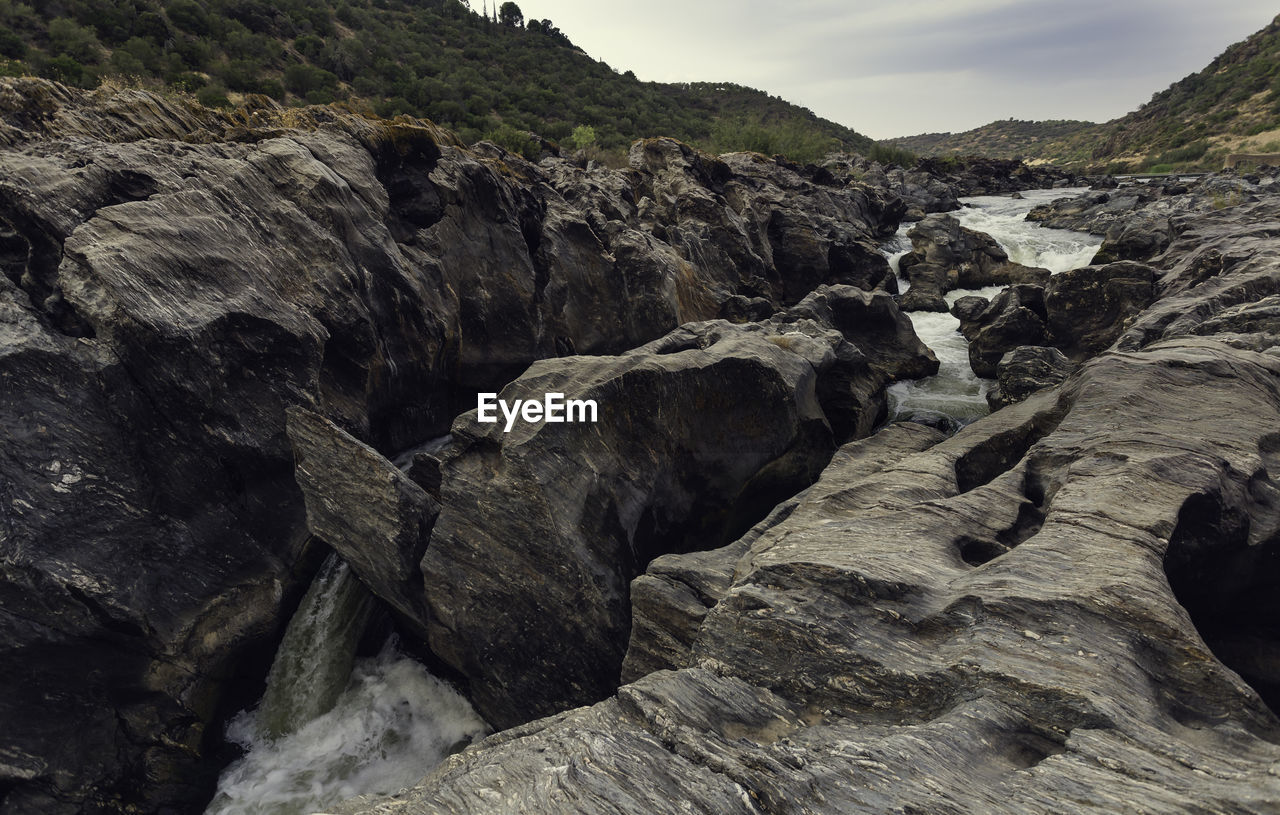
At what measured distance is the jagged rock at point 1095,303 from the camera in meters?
22.0

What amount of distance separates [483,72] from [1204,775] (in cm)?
10410

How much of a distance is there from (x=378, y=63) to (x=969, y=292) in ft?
236

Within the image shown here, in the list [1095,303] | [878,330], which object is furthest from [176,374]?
[1095,303]

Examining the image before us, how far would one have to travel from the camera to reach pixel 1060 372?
729 inches

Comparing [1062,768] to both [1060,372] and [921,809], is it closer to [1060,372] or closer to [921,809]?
[921,809]

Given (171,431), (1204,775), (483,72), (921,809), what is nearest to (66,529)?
(171,431)

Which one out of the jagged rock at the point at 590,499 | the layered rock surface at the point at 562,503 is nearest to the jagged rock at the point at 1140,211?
the jagged rock at the point at 590,499

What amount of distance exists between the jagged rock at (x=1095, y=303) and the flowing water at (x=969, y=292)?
358 centimetres

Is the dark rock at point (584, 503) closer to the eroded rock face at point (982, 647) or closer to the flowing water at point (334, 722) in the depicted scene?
the flowing water at point (334, 722)

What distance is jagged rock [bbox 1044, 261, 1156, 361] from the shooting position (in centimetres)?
2195

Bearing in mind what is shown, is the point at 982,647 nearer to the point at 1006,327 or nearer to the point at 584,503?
the point at 584,503

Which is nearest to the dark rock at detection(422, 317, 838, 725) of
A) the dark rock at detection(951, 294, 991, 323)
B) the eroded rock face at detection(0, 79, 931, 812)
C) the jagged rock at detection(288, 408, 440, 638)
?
the jagged rock at detection(288, 408, 440, 638)

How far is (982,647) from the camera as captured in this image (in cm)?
724

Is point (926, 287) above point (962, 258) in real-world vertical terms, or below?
below
